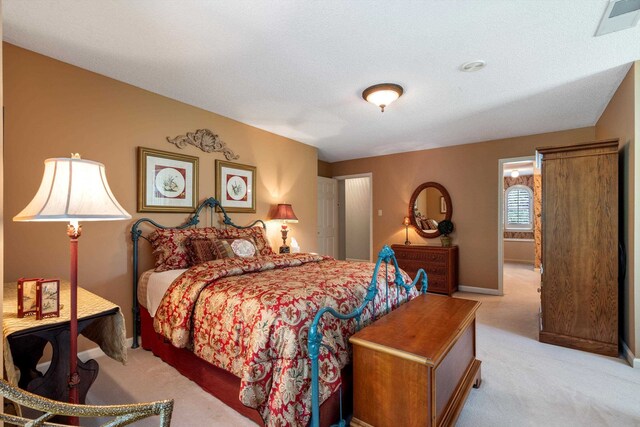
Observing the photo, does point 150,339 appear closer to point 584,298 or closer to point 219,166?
point 219,166

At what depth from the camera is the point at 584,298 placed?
Result: 2773 millimetres

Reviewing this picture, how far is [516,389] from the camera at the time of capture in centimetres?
213

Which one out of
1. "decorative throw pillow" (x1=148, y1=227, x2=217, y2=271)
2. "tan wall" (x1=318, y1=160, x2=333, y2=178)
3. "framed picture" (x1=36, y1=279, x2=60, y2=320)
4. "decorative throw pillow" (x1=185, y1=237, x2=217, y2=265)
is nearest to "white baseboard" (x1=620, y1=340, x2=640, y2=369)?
"decorative throw pillow" (x1=185, y1=237, x2=217, y2=265)

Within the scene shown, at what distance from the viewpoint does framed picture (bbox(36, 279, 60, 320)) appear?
1.47 m

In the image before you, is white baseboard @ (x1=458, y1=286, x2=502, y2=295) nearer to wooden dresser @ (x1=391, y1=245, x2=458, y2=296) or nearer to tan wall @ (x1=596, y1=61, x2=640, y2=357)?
wooden dresser @ (x1=391, y1=245, x2=458, y2=296)

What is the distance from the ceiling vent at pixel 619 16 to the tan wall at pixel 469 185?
263 centimetres

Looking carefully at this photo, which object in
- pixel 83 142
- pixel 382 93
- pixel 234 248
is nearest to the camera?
pixel 83 142

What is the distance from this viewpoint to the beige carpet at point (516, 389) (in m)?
1.84

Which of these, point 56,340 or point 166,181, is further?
point 166,181

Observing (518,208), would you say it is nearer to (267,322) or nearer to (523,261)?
(523,261)

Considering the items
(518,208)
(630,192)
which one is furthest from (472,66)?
(518,208)

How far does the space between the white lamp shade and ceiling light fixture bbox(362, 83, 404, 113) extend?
7.84 feet

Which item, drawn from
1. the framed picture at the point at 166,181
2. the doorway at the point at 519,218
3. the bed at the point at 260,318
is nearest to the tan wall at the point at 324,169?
the framed picture at the point at 166,181

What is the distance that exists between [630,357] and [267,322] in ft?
10.0
